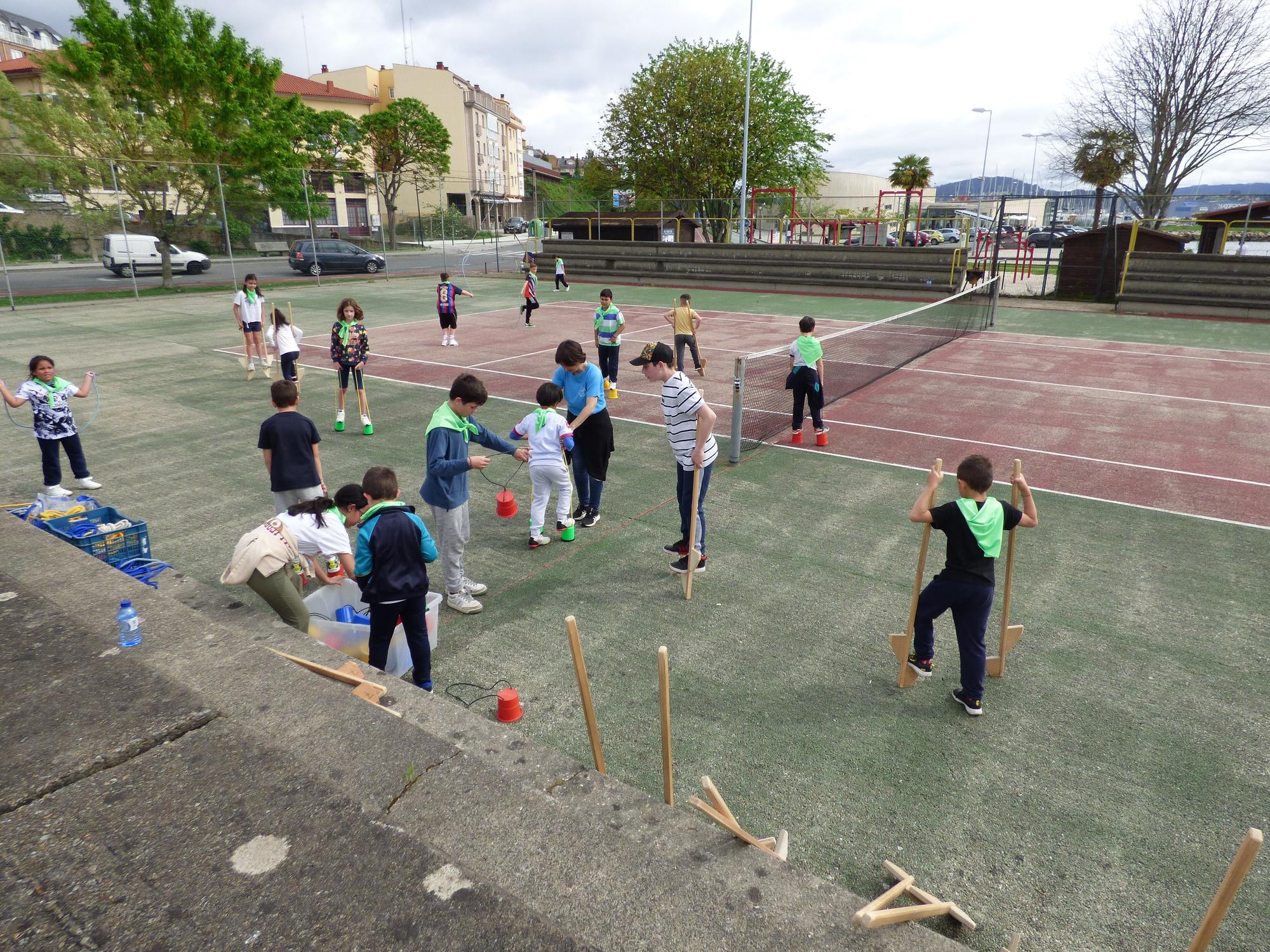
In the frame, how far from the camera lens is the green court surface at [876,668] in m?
4.12

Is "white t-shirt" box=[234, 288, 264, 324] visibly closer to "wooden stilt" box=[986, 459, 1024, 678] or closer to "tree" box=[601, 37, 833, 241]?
"wooden stilt" box=[986, 459, 1024, 678]

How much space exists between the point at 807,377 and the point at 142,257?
35.0 metres

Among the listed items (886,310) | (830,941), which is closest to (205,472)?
(830,941)

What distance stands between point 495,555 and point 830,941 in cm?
552

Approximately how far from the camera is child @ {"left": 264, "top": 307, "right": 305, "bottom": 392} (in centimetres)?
1304

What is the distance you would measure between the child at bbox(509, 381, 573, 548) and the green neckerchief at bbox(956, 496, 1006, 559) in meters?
3.77

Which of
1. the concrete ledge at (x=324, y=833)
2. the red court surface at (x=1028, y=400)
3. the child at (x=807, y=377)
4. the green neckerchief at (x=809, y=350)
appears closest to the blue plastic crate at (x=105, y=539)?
the concrete ledge at (x=324, y=833)

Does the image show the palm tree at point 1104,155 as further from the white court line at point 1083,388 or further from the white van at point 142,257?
the white van at point 142,257

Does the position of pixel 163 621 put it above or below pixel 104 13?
below

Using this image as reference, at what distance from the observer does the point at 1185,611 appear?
269 inches

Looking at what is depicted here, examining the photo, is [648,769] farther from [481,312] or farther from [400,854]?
[481,312]

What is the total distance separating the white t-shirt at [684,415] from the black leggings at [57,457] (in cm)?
713

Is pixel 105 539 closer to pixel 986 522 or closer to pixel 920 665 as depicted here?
pixel 920 665

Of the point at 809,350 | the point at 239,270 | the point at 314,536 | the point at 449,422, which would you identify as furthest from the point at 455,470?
the point at 239,270
